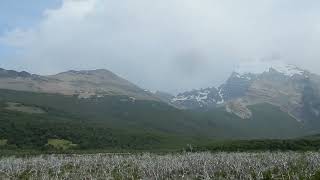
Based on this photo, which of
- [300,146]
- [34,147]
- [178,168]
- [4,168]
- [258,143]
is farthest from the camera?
[34,147]

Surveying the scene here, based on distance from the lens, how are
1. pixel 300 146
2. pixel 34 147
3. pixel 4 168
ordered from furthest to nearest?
pixel 34 147, pixel 300 146, pixel 4 168

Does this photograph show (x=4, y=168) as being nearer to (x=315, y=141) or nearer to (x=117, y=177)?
(x=117, y=177)

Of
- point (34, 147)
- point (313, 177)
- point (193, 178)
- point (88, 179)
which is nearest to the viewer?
point (313, 177)

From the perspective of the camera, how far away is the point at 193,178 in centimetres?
3931

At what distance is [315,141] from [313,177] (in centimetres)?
14291

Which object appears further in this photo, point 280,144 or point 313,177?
point 280,144

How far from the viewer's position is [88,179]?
42094mm

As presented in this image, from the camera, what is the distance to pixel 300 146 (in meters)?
156

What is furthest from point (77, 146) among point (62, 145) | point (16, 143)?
point (16, 143)

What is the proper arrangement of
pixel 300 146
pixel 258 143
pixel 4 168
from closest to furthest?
1. pixel 4 168
2. pixel 300 146
3. pixel 258 143

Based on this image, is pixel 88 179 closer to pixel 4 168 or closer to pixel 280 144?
pixel 4 168

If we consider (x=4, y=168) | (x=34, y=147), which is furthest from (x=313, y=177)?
(x=34, y=147)

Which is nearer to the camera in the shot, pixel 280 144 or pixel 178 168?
pixel 178 168

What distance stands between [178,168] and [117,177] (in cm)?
654
